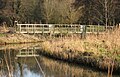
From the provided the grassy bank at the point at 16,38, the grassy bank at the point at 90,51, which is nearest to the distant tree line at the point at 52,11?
the grassy bank at the point at 16,38

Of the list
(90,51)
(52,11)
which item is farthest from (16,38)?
(90,51)

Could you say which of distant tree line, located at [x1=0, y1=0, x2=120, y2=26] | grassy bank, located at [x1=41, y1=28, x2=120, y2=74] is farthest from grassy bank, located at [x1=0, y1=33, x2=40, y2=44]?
grassy bank, located at [x1=41, y1=28, x2=120, y2=74]

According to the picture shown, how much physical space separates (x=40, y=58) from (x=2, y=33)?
13.0 meters

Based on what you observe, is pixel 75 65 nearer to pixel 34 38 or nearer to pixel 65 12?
pixel 34 38

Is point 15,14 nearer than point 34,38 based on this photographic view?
No

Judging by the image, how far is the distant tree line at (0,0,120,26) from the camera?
33.3 metres

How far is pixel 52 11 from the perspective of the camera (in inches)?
1348

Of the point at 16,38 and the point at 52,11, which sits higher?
the point at 52,11

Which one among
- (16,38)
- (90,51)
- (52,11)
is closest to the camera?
(90,51)

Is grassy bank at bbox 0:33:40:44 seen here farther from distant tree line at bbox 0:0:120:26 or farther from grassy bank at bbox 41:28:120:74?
grassy bank at bbox 41:28:120:74

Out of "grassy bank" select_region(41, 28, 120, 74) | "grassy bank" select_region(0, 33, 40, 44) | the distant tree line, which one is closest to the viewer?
"grassy bank" select_region(41, 28, 120, 74)

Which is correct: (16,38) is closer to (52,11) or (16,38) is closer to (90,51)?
(52,11)

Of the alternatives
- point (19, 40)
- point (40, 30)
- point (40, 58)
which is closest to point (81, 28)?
point (40, 30)

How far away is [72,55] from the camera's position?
43.1 ft
